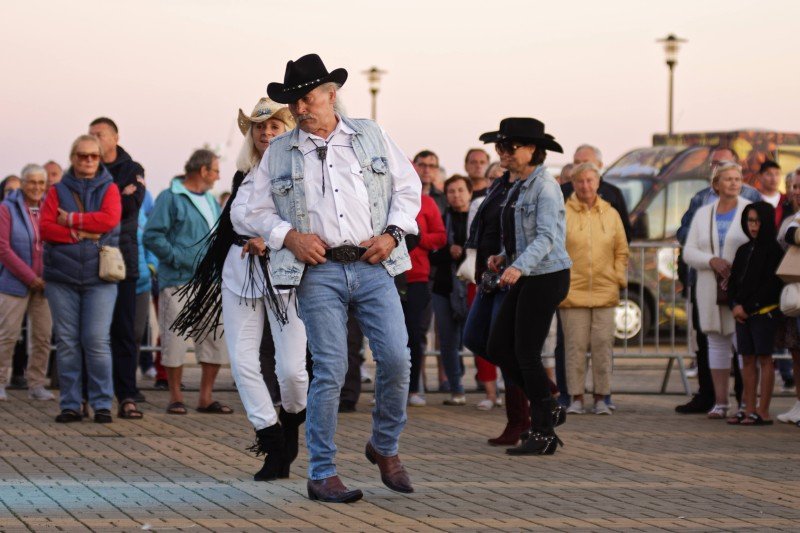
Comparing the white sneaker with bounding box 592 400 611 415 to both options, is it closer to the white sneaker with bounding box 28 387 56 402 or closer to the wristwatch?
the white sneaker with bounding box 28 387 56 402

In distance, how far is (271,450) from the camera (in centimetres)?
812

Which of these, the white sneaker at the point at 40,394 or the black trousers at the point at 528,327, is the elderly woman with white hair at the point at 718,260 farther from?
the white sneaker at the point at 40,394

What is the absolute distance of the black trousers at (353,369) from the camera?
12391mm

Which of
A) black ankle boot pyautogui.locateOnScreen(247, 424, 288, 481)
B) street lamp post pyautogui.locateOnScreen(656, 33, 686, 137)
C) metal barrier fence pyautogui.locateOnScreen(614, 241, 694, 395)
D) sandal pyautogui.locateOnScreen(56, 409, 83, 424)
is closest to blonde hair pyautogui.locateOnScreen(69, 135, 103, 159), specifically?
sandal pyautogui.locateOnScreen(56, 409, 83, 424)

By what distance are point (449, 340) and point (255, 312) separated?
524 cm

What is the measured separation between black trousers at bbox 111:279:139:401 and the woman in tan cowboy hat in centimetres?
350

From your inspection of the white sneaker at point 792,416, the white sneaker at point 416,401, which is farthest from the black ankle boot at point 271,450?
the white sneaker at point 792,416

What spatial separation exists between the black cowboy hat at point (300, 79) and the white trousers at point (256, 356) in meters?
1.26

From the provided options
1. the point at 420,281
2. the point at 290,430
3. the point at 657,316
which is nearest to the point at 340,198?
the point at 290,430

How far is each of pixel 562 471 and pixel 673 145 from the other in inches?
547

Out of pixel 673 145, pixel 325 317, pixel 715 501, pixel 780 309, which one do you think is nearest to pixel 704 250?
pixel 780 309

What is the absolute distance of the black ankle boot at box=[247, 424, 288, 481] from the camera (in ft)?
26.7

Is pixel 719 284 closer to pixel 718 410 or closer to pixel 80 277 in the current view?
pixel 718 410

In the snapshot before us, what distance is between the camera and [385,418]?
7.57 metres
